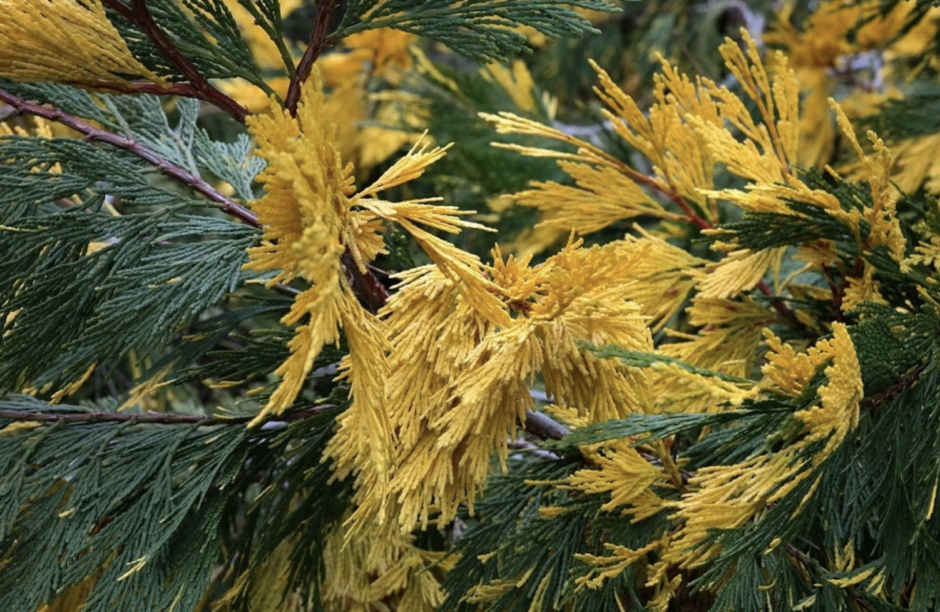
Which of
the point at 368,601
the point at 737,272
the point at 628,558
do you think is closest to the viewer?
the point at 628,558

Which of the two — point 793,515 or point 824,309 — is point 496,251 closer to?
point 793,515

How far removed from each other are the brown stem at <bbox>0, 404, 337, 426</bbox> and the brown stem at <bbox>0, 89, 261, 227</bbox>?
0.28 metres

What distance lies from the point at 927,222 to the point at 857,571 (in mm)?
437

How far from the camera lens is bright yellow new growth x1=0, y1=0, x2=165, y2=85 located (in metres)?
Result: 0.78

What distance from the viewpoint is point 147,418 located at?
→ 1138mm

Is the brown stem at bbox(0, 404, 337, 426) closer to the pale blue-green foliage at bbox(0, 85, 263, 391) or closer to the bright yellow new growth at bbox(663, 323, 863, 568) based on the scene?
the pale blue-green foliage at bbox(0, 85, 263, 391)

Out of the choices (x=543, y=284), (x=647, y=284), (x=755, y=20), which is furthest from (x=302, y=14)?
(x=543, y=284)

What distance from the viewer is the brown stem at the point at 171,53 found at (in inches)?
32.9

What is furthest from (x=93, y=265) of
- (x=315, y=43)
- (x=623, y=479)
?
(x=623, y=479)

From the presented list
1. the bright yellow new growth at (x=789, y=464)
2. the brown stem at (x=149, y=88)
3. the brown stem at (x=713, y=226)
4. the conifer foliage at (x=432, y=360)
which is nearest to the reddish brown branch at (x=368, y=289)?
the conifer foliage at (x=432, y=360)

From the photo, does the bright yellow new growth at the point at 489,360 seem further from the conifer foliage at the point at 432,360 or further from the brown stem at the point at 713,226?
the brown stem at the point at 713,226

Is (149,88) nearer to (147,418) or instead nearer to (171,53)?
(171,53)

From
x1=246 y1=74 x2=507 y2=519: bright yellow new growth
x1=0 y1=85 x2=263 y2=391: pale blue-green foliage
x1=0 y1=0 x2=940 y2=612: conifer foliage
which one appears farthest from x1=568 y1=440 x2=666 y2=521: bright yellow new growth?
x1=0 y1=85 x2=263 y2=391: pale blue-green foliage

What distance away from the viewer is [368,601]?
4.21 feet
